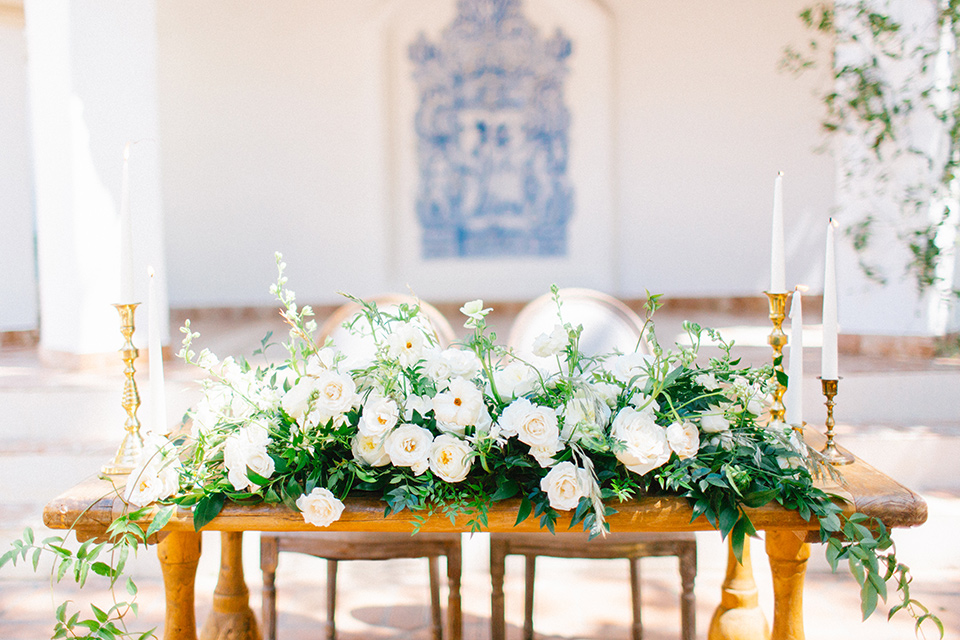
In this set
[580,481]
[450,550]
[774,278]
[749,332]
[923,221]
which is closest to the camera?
[580,481]

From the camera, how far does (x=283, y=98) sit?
6.43m

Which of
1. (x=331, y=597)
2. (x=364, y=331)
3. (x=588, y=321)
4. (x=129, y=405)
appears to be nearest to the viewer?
(x=129, y=405)

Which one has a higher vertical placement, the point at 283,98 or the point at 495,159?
the point at 283,98

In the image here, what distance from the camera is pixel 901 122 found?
3879 millimetres

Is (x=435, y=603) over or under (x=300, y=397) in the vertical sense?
under

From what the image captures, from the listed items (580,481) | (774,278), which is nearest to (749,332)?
(774,278)

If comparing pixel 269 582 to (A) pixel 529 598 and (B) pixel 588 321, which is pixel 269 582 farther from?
(B) pixel 588 321

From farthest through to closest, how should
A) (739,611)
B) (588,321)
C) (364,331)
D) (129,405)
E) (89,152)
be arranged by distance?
1. (89,152)
2. (588,321)
3. (364,331)
4. (739,611)
5. (129,405)

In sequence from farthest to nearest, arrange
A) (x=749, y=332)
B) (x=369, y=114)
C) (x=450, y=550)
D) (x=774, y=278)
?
1. (x=369, y=114)
2. (x=749, y=332)
3. (x=450, y=550)
4. (x=774, y=278)

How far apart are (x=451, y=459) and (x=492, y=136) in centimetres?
555

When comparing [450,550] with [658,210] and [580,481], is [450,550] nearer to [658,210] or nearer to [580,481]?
[580,481]

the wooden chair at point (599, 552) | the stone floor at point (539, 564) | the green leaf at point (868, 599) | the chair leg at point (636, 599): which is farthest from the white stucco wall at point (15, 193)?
the green leaf at point (868, 599)

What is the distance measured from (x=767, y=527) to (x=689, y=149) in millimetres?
5606

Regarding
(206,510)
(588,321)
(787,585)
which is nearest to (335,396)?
(206,510)
